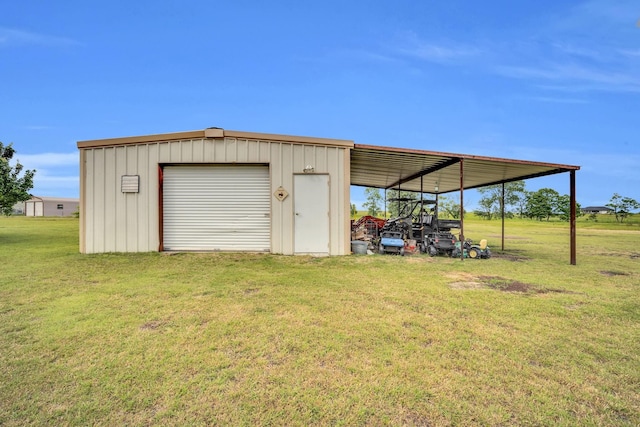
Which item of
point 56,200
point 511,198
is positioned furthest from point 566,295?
point 56,200

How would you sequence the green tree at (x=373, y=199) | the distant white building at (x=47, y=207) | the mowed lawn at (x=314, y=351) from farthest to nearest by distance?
the distant white building at (x=47, y=207)
the green tree at (x=373, y=199)
the mowed lawn at (x=314, y=351)

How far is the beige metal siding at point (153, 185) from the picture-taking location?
332 inches

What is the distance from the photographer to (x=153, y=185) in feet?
28.0

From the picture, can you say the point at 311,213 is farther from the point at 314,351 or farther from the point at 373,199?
the point at 373,199

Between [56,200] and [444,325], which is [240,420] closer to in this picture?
[444,325]

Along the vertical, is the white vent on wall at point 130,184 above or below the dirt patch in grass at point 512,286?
above

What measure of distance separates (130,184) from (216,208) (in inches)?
91.7

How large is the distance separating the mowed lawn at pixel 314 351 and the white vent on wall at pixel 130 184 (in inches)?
131

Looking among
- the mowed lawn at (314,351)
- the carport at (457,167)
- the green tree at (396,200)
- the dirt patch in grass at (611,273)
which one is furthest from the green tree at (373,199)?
the mowed lawn at (314,351)

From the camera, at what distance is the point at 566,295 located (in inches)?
193

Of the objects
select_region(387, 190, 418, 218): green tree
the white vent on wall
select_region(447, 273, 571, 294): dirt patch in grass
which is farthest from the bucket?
the white vent on wall

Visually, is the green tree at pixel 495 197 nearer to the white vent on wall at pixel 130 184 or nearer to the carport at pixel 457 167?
the carport at pixel 457 167

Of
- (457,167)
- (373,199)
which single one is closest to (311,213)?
(457,167)

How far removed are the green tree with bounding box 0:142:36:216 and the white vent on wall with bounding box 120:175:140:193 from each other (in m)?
9.09
